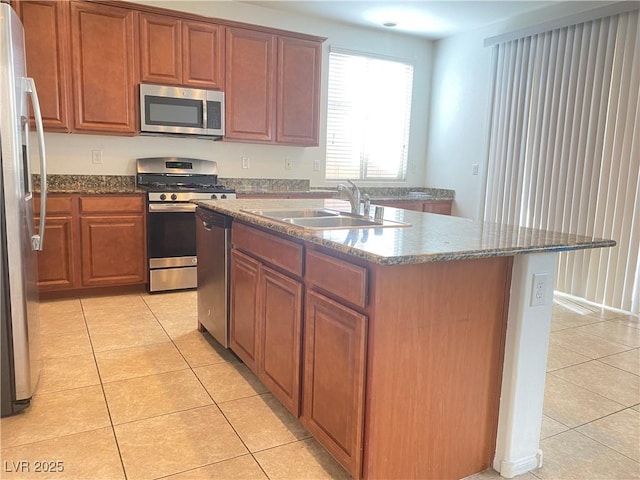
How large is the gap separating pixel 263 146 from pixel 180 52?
1221 mm

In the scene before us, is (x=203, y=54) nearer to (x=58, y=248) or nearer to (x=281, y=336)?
(x=58, y=248)

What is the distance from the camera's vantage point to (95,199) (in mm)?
3930

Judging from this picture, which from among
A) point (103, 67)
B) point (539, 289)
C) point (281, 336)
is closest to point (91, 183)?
point (103, 67)

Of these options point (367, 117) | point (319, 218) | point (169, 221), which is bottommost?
point (169, 221)

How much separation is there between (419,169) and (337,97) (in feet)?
4.76

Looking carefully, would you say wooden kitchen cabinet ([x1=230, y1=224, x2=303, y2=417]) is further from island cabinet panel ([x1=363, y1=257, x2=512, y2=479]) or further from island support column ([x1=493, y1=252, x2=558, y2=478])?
island support column ([x1=493, y1=252, x2=558, y2=478])

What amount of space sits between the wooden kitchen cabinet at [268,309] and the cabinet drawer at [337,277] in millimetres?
116

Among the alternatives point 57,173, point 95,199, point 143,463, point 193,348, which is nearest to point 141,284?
point 95,199

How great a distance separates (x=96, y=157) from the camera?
4.36 meters

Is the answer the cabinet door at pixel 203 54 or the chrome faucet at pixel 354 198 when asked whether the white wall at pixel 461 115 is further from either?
the chrome faucet at pixel 354 198

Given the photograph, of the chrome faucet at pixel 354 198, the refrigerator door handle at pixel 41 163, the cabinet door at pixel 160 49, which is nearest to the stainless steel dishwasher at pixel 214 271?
the chrome faucet at pixel 354 198

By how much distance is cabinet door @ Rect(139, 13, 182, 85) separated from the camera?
410 centimetres

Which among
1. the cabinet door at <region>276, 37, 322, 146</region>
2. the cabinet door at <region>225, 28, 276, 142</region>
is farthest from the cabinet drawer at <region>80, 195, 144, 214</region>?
the cabinet door at <region>276, 37, 322, 146</region>

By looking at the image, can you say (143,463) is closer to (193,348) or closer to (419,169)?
(193,348)
